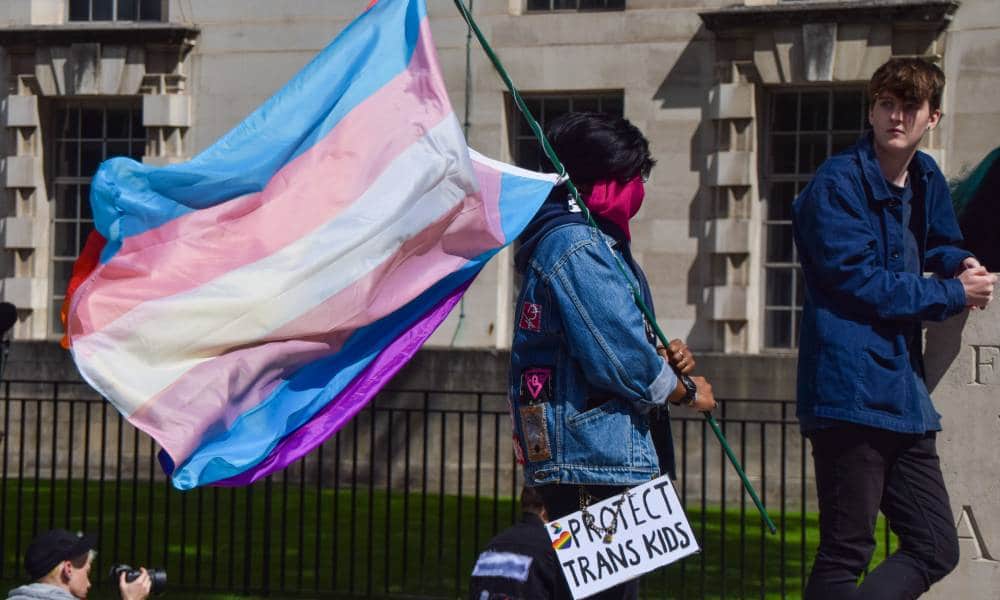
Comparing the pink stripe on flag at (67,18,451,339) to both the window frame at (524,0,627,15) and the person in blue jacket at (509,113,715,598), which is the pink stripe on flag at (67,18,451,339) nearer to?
the person in blue jacket at (509,113,715,598)

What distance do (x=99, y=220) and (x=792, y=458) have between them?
10.6m

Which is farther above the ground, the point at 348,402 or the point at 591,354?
the point at 591,354

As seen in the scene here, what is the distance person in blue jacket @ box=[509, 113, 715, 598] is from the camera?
5758 millimetres

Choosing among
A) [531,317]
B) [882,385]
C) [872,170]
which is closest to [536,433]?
[531,317]

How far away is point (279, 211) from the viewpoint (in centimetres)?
630

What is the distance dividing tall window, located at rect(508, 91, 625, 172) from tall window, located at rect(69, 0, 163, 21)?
14.1ft

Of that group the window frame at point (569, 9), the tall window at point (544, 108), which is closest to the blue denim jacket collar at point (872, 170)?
the tall window at point (544, 108)

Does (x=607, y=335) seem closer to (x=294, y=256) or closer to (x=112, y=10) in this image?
(x=294, y=256)

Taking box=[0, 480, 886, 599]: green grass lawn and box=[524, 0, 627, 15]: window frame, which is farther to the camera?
box=[524, 0, 627, 15]: window frame

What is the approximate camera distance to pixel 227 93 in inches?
770

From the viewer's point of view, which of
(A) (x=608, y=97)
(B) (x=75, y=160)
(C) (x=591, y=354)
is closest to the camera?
(C) (x=591, y=354)

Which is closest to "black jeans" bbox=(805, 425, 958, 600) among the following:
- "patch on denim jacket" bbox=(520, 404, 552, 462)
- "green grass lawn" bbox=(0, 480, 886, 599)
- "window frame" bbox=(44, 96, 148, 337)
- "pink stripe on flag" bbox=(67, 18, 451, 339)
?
"patch on denim jacket" bbox=(520, 404, 552, 462)

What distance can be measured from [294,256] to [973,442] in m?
2.54

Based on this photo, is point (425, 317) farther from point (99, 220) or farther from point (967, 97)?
point (967, 97)
